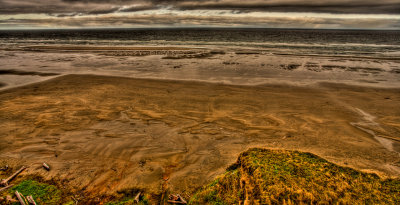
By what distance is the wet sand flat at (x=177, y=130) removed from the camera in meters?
4.41

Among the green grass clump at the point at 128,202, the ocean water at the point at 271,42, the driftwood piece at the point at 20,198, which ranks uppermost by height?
the ocean water at the point at 271,42

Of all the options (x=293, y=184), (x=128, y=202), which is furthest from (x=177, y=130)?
(x=293, y=184)

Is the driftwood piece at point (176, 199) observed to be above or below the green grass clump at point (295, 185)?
below

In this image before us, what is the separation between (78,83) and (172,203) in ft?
35.5

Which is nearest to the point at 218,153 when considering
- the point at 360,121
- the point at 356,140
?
the point at 356,140

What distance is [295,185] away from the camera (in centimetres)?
229

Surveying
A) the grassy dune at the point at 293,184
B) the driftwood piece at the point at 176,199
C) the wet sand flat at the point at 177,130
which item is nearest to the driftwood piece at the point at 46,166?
the wet sand flat at the point at 177,130

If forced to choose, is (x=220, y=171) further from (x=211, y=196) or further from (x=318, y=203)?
(x=318, y=203)

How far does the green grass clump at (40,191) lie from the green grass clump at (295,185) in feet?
8.34

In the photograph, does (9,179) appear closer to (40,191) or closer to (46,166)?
(46,166)

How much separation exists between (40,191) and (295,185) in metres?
4.18

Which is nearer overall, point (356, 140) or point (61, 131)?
point (356, 140)

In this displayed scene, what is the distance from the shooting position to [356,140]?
558 cm

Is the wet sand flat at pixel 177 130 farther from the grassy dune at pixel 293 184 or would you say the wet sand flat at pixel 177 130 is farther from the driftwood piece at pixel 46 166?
the grassy dune at pixel 293 184
